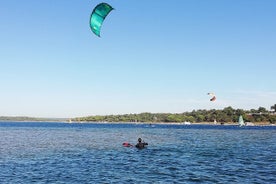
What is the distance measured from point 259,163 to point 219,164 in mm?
4755

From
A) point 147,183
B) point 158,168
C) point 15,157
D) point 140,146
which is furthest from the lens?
point 140,146

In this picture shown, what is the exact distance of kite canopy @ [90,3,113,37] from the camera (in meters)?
21.8

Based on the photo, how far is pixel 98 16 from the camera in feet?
74.1

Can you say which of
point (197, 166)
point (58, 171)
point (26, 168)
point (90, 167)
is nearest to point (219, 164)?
point (197, 166)

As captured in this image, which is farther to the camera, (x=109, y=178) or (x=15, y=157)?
(x=15, y=157)

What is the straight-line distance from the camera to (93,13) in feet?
73.2

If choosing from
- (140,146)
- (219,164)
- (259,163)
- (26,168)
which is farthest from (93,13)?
(140,146)

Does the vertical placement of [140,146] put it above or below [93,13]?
below

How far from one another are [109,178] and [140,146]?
91.5 ft

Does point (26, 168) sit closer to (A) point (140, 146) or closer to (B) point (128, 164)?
(B) point (128, 164)

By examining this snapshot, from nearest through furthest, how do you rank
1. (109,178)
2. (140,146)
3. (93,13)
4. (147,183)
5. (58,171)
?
(93,13)
(147,183)
(109,178)
(58,171)
(140,146)

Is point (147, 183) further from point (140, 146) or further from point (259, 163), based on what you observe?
point (140, 146)

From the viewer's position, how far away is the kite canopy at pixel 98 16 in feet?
71.6

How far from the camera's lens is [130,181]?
2989 cm
